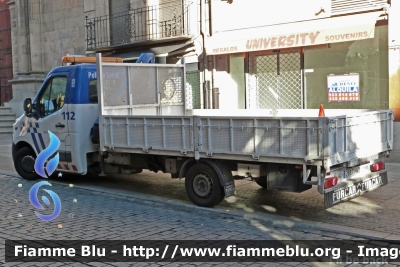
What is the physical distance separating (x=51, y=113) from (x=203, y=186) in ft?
12.4

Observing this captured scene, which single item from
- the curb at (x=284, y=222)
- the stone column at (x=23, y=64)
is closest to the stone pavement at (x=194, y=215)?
the curb at (x=284, y=222)

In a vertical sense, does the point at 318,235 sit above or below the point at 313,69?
below

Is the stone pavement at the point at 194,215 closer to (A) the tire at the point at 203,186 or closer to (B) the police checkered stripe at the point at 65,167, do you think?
(A) the tire at the point at 203,186

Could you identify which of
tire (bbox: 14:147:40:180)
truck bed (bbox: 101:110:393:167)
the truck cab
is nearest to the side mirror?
the truck cab

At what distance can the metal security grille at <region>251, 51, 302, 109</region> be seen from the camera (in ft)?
45.7

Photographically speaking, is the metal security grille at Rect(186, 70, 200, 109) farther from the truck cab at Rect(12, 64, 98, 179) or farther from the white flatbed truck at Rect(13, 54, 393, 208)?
the truck cab at Rect(12, 64, 98, 179)

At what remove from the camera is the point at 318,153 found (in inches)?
255

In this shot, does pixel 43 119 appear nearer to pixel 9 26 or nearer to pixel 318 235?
pixel 318 235

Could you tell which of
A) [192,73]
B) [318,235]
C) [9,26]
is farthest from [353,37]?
[9,26]

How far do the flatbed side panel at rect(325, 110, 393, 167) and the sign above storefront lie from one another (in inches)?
179

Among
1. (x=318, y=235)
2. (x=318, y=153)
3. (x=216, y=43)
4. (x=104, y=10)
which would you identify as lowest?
(x=318, y=235)

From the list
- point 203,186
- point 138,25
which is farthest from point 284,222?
point 138,25

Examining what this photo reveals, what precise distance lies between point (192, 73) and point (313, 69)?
4167 millimetres

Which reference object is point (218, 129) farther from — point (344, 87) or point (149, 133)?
point (344, 87)
